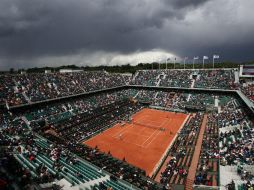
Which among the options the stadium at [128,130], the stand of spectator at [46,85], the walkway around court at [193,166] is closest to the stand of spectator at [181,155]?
the stadium at [128,130]

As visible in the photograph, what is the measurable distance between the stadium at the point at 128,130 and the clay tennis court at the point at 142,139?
0.18 m

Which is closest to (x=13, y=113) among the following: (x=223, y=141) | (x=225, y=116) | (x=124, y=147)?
(x=124, y=147)

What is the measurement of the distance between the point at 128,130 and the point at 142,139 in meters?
6.00

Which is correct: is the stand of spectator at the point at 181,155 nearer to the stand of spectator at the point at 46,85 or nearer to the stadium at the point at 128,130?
the stadium at the point at 128,130

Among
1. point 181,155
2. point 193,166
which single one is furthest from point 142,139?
point 193,166

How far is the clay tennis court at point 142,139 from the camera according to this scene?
34816 mm

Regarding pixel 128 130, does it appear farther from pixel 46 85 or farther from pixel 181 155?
pixel 46 85

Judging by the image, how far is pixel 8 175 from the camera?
19609mm

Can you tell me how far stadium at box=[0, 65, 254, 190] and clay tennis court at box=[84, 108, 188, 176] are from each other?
18 cm

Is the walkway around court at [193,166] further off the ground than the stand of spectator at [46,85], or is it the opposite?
the stand of spectator at [46,85]

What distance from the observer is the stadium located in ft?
77.0

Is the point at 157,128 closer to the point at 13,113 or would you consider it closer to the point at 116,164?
the point at 116,164

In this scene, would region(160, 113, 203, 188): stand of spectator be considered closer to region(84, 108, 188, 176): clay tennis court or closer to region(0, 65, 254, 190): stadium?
region(0, 65, 254, 190): stadium

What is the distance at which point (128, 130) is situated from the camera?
48.5 m
